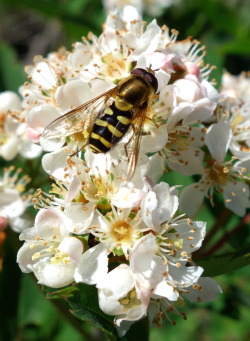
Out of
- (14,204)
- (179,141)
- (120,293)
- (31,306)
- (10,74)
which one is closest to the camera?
(120,293)

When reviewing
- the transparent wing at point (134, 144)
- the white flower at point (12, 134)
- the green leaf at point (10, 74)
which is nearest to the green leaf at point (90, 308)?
the transparent wing at point (134, 144)

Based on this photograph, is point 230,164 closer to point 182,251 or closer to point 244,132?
point 244,132

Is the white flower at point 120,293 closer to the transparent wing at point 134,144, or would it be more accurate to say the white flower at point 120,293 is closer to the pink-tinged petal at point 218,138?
the transparent wing at point 134,144

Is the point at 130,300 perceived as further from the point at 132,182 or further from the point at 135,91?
the point at 135,91

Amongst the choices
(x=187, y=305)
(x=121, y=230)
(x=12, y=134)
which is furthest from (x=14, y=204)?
(x=187, y=305)

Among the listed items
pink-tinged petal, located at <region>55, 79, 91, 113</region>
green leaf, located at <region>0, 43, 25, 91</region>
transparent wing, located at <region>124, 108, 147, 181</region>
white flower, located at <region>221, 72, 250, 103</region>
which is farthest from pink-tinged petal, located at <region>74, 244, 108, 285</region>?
green leaf, located at <region>0, 43, 25, 91</region>

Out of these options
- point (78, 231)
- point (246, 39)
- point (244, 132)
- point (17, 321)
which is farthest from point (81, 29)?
point (78, 231)

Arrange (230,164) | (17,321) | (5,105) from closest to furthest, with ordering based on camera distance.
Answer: (230,164), (5,105), (17,321)
